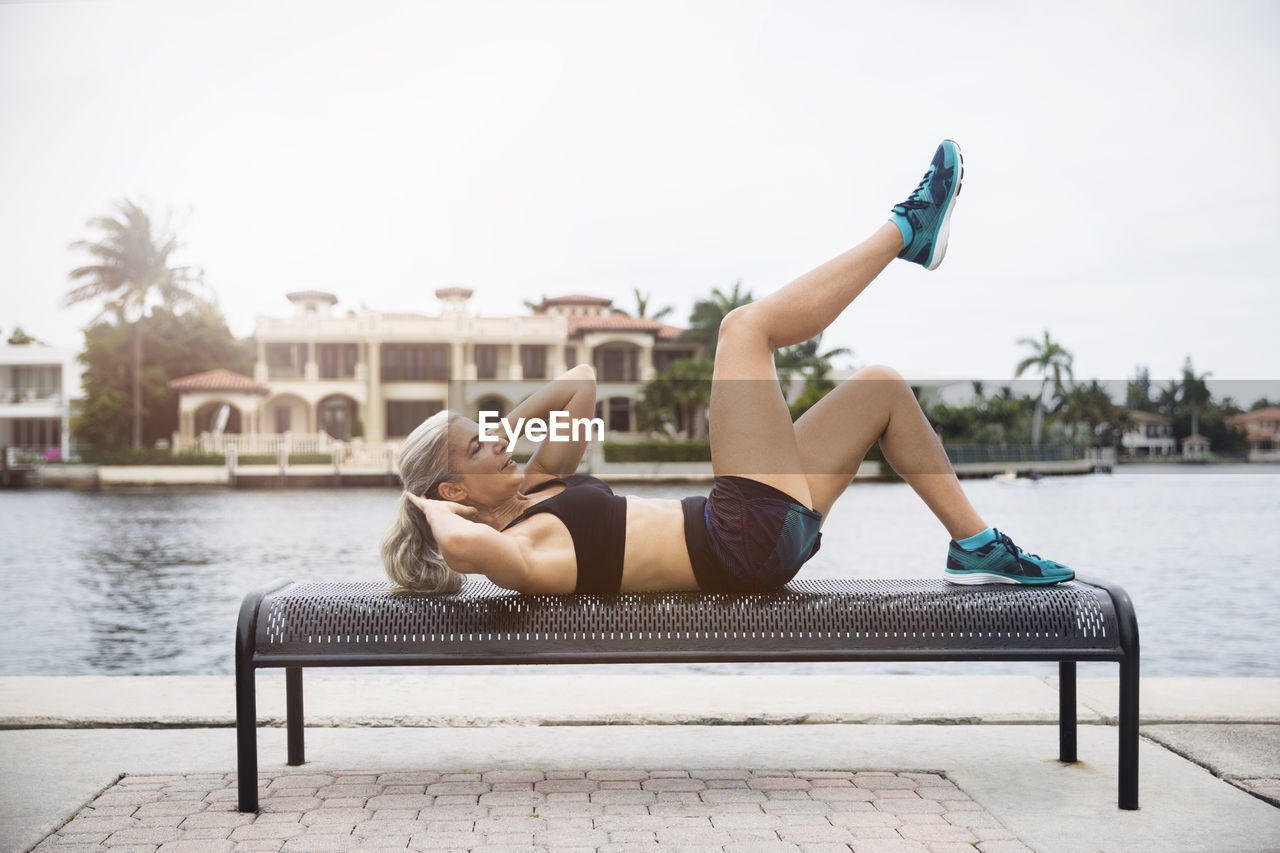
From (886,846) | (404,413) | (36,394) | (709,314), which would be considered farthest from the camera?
(36,394)

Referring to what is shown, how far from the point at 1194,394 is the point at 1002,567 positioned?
675cm

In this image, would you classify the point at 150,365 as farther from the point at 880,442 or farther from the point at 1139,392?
the point at 880,442

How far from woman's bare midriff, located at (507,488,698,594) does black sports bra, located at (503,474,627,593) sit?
0.02m

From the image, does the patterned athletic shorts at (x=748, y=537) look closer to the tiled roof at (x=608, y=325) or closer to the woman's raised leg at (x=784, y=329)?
the woman's raised leg at (x=784, y=329)

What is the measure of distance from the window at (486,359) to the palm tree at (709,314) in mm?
8879

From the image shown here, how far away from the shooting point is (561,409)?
316 cm

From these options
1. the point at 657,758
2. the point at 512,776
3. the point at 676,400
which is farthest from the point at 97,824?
the point at 676,400

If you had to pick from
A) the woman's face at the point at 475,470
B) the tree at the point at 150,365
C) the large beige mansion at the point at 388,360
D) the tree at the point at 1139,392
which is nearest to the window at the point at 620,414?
the large beige mansion at the point at 388,360

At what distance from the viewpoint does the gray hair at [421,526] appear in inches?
116

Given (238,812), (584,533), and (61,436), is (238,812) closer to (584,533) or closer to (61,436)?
(584,533)

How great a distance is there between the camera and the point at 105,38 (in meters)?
13.0

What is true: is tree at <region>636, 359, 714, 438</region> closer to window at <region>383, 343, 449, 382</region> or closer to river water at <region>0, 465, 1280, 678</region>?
river water at <region>0, 465, 1280, 678</region>

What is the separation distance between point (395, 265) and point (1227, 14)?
75.2 m

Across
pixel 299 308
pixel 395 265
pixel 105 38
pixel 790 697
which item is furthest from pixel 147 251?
pixel 790 697
